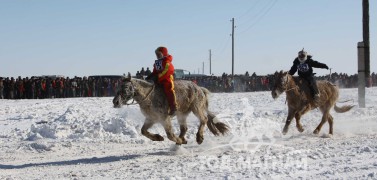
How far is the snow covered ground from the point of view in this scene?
741 cm

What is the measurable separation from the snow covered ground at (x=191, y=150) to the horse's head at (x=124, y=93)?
1.14 metres

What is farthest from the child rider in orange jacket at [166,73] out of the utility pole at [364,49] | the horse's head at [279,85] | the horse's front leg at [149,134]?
the utility pole at [364,49]

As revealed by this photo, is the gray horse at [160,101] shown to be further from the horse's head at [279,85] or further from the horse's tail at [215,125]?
the horse's head at [279,85]

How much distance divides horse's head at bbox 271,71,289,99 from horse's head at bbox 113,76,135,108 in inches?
173

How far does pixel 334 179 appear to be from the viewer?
20.9 feet

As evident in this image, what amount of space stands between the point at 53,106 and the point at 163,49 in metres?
14.6

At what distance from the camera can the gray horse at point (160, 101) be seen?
9797mm

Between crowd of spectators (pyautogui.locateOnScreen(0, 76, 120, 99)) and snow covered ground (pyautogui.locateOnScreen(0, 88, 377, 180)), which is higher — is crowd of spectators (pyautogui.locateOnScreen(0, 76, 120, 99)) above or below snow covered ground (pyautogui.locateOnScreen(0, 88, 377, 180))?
above

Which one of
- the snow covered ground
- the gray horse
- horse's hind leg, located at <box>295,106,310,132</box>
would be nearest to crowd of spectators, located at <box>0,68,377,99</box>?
the snow covered ground

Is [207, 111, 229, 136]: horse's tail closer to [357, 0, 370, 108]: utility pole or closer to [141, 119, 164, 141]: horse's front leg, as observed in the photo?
[141, 119, 164, 141]: horse's front leg

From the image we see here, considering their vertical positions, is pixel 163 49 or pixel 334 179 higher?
pixel 163 49

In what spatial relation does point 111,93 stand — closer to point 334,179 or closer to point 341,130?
point 341,130

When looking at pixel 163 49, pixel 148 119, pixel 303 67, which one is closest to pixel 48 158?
pixel 148 119

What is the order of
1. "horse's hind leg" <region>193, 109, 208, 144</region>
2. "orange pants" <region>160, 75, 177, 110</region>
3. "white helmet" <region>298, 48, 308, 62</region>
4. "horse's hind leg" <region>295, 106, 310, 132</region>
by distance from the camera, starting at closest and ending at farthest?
"orange pants" <region>160, 75, 177, 110</region> < "horse's hind leg" <region>193, 109, 208, 144</region> < "horse's hind leg" <region>295, 106, 310, 132</region> < "white helmet" <region>298, 48, 308, 62</region>
